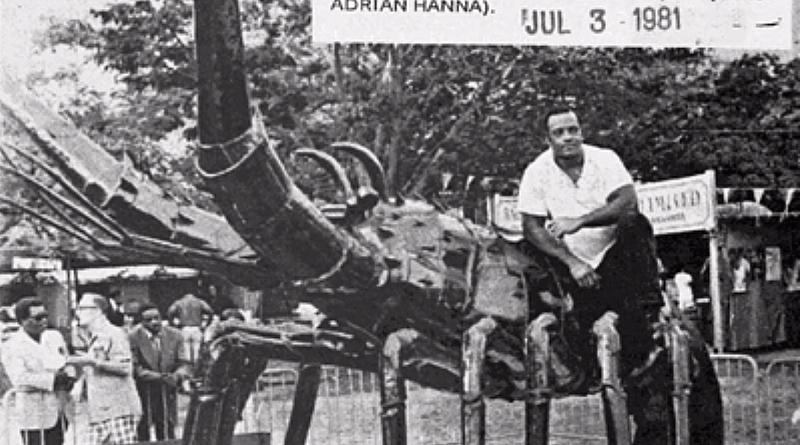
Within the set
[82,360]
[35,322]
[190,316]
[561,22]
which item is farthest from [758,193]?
[35,322]

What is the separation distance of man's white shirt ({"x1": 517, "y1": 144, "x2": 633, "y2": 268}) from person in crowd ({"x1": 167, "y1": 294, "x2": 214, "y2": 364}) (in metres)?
1.34

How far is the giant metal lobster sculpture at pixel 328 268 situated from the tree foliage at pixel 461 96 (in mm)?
114

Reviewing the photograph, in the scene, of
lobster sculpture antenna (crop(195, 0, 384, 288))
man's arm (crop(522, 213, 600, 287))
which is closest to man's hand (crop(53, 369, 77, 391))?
lobster sculpture antenna (crop(195, 0, 384, 288))

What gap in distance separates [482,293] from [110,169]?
157 centimetres

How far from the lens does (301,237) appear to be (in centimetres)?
600

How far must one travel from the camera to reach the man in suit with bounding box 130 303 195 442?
232 inches

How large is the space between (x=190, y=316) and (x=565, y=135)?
5.50 feet

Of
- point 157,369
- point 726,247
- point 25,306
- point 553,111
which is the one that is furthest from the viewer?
point 726,247

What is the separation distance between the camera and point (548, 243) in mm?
6145

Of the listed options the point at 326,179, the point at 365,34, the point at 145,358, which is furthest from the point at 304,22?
the point at 145,358

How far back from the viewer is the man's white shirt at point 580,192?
615 centimetres

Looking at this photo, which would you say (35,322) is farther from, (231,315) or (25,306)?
(231,315)

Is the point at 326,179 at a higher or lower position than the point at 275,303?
higher

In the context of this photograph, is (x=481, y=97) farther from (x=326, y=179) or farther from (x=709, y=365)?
(x=709, y=365)
